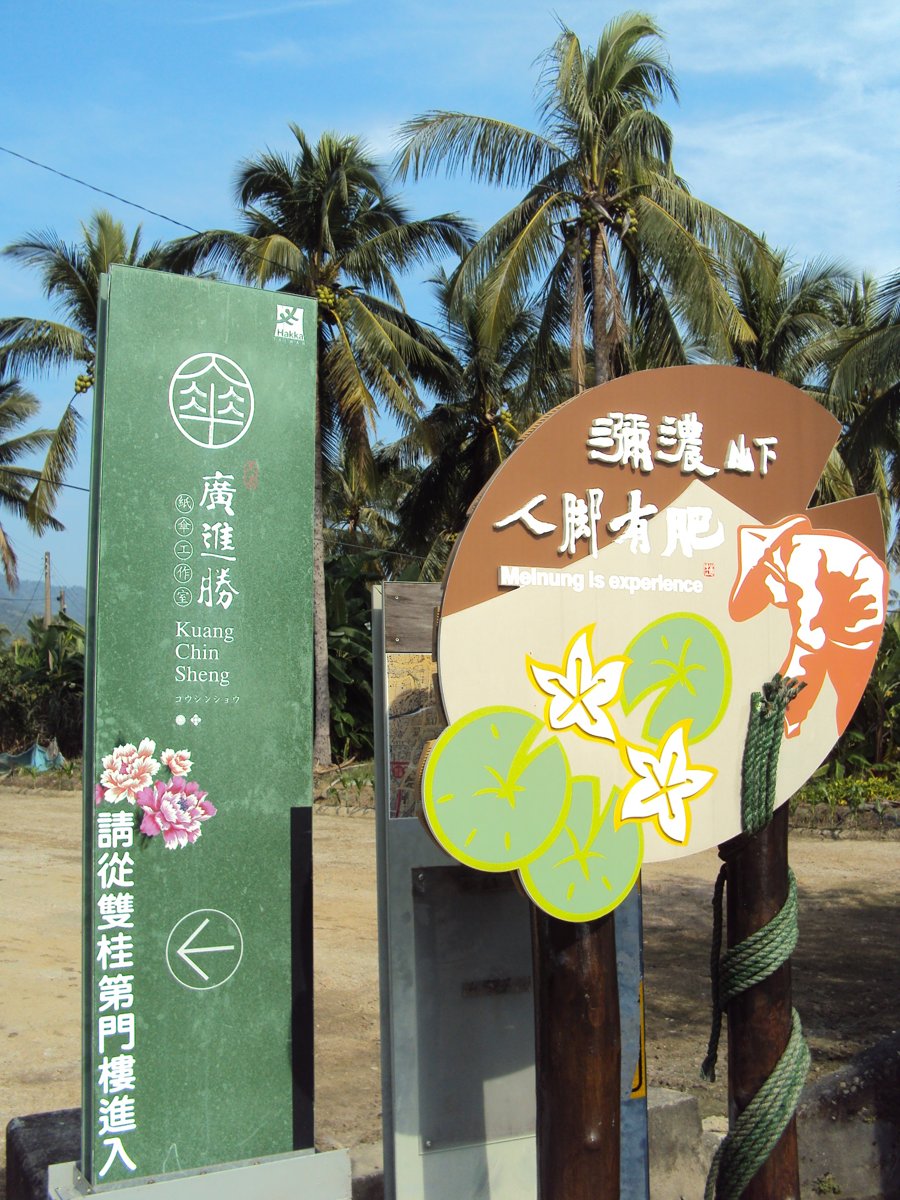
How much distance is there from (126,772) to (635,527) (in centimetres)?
153

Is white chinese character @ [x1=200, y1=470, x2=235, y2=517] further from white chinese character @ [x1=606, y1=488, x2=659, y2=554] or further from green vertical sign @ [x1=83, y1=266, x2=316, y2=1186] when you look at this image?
white chinese character @ [x1=606, y1=488, x2=659, y2=554]

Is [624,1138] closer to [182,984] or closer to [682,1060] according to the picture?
[182,984]

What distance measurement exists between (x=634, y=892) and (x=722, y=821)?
736 millimetres

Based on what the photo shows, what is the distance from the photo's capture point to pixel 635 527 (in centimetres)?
278

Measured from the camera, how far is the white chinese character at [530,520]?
265 cm

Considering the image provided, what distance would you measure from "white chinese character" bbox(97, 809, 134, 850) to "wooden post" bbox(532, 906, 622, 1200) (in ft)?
3.89

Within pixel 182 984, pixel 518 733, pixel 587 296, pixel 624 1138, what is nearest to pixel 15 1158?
pixel 182 984

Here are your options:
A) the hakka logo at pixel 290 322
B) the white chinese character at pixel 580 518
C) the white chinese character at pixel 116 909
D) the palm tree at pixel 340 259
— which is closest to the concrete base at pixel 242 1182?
the white chinese character at pixel 116 909

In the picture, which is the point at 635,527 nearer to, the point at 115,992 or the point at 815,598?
the point at 815,598

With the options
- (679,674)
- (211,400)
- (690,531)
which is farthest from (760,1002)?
(211,400)

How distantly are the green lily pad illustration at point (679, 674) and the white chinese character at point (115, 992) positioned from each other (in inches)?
62.1

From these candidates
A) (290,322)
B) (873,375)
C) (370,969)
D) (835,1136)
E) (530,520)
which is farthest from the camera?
(873,375)

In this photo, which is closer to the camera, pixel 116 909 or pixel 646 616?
pixel 646 616

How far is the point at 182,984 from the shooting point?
327 cm
